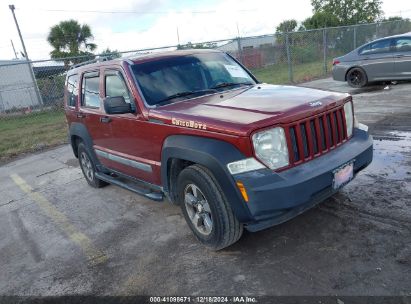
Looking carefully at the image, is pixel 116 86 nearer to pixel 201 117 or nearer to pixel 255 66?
pixel 201 117

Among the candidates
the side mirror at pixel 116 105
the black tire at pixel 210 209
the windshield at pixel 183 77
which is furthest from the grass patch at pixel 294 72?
the black tire at pixel 210 209

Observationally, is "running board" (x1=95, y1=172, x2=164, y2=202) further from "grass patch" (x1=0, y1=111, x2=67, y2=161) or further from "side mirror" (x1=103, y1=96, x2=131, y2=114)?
"grass patch" (x1=0, y1=111, x2=67, y2=161)

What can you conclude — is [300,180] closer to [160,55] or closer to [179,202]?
[179,202]

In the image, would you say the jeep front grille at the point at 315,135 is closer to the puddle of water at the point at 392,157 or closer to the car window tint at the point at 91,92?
the puddle of water at the point at 392,157

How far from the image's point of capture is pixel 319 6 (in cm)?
3769

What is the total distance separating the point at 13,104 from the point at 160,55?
18.9 metres

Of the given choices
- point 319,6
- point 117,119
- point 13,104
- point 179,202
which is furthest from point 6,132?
point 319,6

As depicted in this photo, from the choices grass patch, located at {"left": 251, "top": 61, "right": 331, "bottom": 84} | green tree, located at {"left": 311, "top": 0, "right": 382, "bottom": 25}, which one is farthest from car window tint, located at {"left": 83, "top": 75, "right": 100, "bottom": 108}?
green tree, located at {"left": 311, "top": 0, "right": 382, "bottom": 25}

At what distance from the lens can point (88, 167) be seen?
6164 mm

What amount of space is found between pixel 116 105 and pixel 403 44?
987 cm

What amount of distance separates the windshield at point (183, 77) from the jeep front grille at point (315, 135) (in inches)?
53.1

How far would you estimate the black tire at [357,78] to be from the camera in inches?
472

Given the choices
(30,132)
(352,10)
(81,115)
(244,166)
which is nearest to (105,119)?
(81,115)

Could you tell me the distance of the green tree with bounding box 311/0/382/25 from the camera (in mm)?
36156
